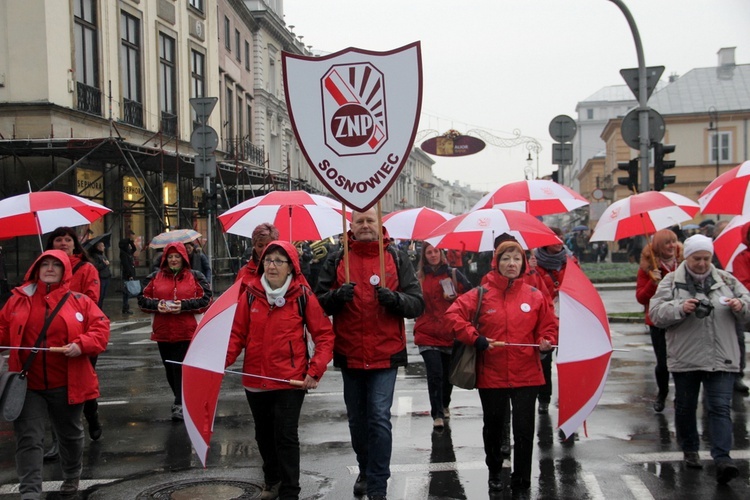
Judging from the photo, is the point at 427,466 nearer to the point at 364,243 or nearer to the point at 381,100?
the point at 364,243

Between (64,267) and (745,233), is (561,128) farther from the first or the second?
(64,267)

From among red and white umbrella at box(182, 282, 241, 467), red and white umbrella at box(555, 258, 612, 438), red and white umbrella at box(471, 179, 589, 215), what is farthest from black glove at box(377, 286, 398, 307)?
red and white umbrella at box(471, 179, 589, 215)

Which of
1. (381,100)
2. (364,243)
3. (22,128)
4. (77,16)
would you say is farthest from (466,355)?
(77,16)

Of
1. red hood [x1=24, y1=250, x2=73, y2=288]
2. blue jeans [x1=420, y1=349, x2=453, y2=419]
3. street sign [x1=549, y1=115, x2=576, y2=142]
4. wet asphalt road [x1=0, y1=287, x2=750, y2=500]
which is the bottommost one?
wet asphalt road [x1=0, y1=287, x2=750, y2=500]

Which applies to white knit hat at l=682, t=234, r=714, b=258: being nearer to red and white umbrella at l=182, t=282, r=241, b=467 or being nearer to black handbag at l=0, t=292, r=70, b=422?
red and white umbrella at l=182, t=282, r=241, b=467

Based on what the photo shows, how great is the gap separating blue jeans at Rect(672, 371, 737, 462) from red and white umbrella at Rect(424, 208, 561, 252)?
5.72 ft

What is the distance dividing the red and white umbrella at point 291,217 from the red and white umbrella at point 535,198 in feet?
5.33

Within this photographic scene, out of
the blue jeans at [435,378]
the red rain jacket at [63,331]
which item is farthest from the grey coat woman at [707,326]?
the red rain jacket at [63,331]

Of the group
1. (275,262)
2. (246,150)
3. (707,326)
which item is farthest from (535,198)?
(246,150)

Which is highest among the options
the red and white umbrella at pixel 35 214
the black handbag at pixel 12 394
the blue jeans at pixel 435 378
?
the red and white umbrella at pixel 35 214

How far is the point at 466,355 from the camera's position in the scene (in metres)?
5.98

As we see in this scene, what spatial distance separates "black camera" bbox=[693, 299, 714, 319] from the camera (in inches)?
247

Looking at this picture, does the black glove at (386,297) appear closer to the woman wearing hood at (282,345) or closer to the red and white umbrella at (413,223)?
the woman wearing hood at (282,345)

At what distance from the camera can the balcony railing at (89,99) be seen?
2402 centimetres
